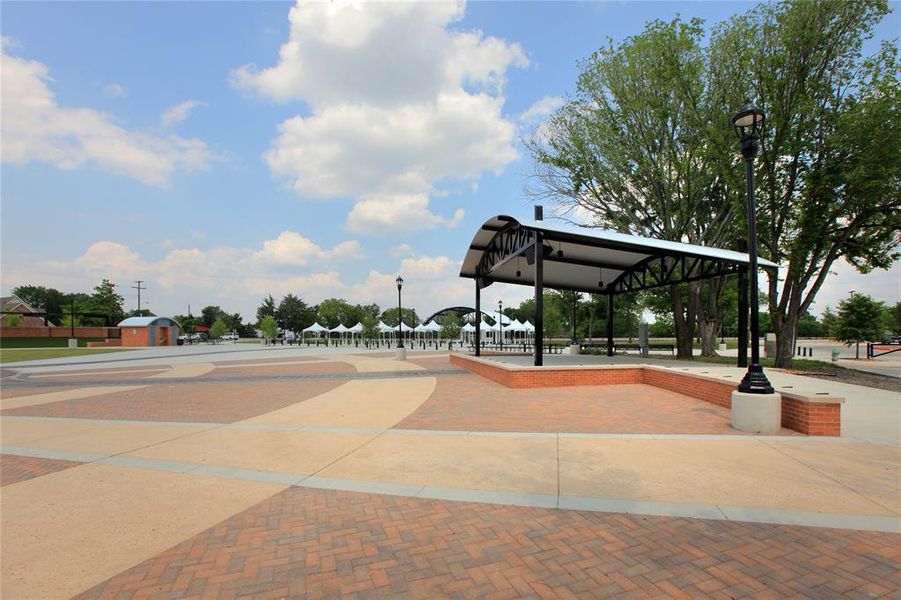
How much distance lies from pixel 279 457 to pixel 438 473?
2398 mm

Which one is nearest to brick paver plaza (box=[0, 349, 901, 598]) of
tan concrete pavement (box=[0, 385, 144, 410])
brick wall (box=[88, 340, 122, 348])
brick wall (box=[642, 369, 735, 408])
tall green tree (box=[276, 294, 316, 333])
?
brick wall (box=[642, 369, 735, 408])

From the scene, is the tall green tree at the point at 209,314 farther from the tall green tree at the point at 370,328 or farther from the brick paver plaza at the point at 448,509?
the brick paver plaza at the point at 448,509

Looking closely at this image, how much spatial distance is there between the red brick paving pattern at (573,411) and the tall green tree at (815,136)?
499 inches

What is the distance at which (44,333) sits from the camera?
58781mm

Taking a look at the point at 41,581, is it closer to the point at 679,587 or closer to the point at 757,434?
the point at 679,587

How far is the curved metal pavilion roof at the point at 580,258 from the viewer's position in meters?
13.3

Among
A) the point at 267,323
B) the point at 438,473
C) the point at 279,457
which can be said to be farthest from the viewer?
the point at 267,323

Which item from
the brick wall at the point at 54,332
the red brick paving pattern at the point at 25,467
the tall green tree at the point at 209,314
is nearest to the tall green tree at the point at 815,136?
the red brick paving pattern at the point at 25,467

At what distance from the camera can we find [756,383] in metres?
7.02

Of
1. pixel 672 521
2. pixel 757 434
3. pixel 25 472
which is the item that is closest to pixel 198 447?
pixel 25 472

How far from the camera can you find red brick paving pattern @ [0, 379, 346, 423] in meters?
9.22

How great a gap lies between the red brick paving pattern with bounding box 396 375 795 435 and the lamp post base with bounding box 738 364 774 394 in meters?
0.69

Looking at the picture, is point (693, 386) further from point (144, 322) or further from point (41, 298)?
point (41, 298)

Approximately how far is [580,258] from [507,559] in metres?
15.4
